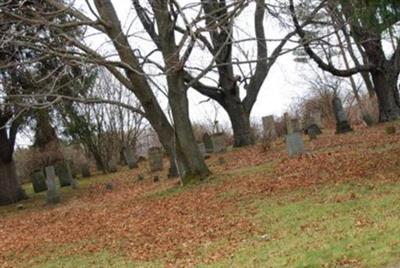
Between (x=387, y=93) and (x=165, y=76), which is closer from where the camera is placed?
(x=165, y=76)

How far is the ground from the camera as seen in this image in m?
7.29

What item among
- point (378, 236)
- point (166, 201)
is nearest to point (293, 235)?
point (378, 236)

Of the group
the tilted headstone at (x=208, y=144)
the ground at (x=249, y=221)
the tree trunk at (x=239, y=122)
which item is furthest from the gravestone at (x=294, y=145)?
the tree trunk at (x=239, y=122)

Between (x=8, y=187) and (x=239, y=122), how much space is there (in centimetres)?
1001

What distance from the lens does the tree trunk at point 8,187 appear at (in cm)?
2383

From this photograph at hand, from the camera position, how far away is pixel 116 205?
16.2m

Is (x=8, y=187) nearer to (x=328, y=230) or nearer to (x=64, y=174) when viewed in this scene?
(x=64, y=174)

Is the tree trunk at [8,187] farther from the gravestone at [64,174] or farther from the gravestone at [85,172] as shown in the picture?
the gravestone at [85,172]

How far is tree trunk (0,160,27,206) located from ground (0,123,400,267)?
5636mm

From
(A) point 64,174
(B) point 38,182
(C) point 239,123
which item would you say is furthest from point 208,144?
(B) point 38,182

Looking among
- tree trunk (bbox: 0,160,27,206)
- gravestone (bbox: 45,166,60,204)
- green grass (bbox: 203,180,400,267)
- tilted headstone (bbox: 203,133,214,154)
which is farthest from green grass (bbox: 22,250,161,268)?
tilted headstone (bbox: 203,133,214,154)

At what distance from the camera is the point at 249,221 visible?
998 cm

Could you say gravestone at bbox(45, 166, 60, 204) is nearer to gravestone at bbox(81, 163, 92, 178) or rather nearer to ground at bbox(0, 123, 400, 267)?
ground at bbox(0, 123, 400, 267)

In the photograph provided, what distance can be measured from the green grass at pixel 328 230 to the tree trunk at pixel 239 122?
15.3 metres
